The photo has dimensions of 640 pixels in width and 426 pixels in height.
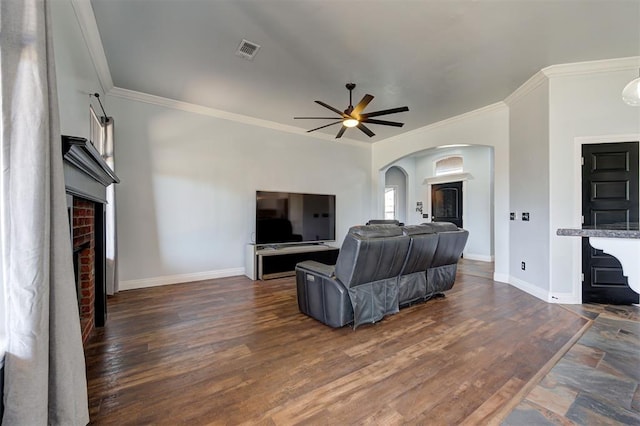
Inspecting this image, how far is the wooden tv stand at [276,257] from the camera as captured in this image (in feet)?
15.8

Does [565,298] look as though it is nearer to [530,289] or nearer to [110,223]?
[530,289]

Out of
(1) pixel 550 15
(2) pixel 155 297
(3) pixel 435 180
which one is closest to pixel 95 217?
(2) pixel 155 297

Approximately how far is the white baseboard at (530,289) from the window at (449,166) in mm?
3964

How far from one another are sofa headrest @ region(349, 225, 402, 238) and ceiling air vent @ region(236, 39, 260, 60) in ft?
7.46

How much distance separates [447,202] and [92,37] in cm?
792

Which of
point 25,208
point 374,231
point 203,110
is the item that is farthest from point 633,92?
point 203,110

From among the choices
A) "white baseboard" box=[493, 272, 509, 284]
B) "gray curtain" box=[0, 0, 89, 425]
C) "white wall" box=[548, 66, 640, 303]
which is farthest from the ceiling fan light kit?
"gray curtain" box=[0, 0, 89, 425]

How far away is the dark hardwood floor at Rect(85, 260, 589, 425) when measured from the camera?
1660 mm

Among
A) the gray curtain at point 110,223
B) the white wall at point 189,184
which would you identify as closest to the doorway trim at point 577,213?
the white wall at point 189,184

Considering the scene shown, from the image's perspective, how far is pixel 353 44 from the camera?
3.01 meters

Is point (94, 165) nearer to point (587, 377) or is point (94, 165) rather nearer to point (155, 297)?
point (155, 297)

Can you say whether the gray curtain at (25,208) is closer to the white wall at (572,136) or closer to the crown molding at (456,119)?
the white wall at (572,136)

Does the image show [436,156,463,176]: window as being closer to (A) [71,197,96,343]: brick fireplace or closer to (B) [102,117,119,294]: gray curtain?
(B) [102,117,119,294]: gray curtain

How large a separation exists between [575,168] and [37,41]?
5166 mm
